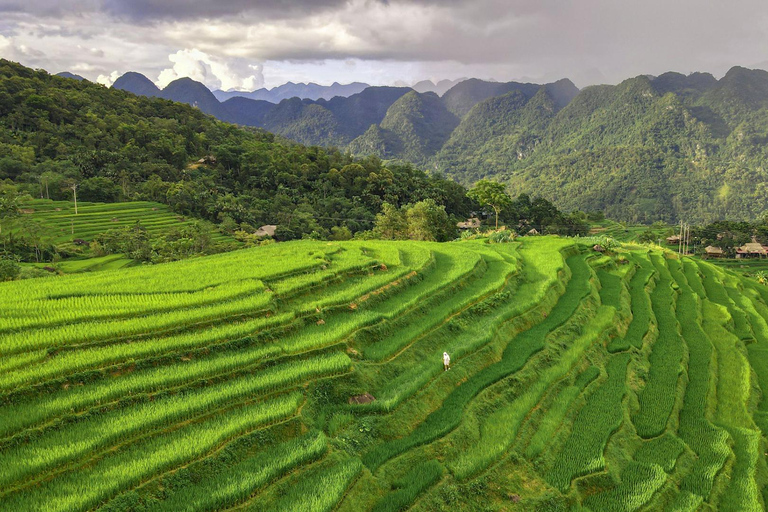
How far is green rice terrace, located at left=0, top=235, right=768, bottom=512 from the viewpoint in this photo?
6.11 m

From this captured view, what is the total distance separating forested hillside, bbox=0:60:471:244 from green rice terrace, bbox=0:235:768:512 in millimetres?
31232

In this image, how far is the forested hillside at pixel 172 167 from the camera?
44.2 metres

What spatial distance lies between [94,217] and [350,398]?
37.9 m

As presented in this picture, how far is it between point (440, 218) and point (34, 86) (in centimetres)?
5619

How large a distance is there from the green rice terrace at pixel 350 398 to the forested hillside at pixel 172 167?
31.2 m

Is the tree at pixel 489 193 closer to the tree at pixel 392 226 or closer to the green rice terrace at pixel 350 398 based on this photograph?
the tree at pixel 392 226

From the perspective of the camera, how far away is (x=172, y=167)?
52969 mm

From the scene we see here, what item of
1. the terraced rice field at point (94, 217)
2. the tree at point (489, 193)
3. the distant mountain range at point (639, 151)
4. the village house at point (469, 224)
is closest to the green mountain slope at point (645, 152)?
the distant mountain range at point (639, 151)

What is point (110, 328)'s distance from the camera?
28.6ft

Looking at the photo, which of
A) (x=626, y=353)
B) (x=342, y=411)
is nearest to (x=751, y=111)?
(x=626, y=353)

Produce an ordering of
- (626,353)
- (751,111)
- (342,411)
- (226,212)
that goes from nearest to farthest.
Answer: (342,411) < (626,353) < (226,212) < (751,111)

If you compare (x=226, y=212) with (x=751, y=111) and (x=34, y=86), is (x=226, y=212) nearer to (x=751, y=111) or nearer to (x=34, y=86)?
(x=34, y=86)

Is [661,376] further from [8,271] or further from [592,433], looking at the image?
[8,271]

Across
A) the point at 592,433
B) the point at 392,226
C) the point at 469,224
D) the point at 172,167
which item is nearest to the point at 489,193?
the point at 392,226
